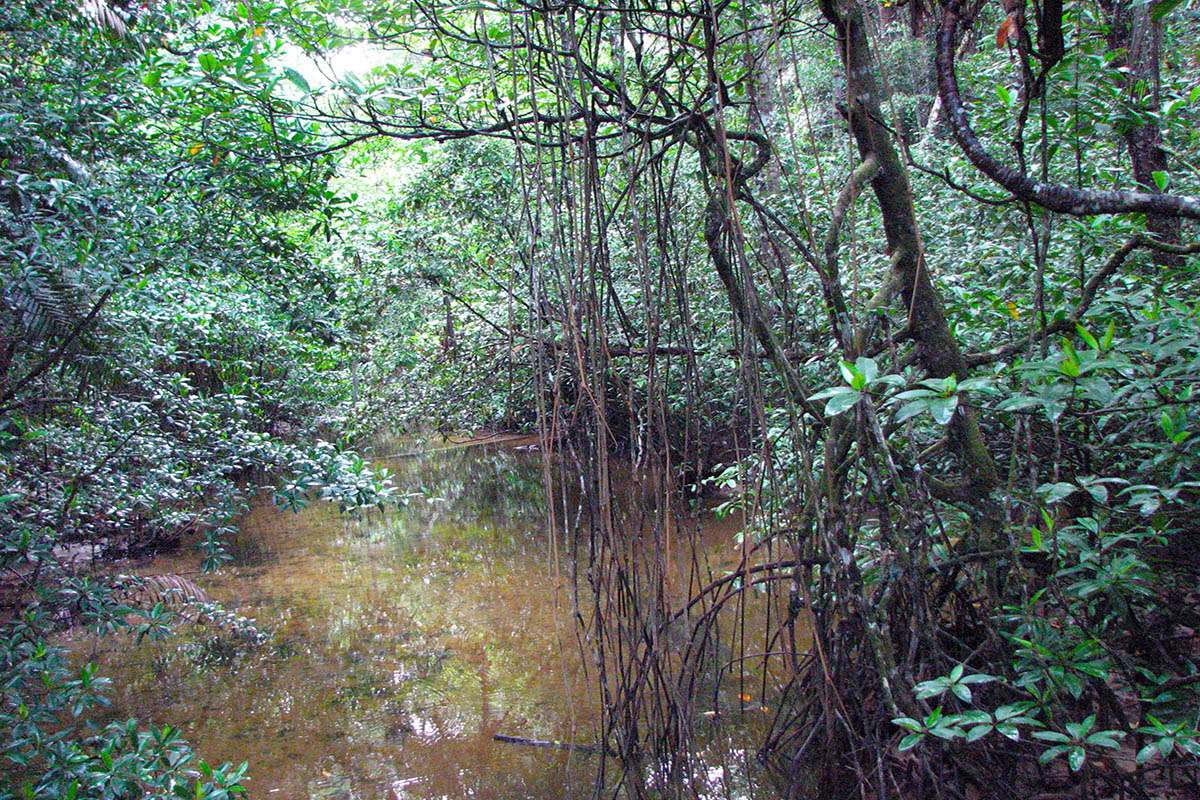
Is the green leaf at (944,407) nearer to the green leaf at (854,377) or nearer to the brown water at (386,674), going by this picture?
the green leaf at (854,377)

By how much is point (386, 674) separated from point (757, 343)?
7.57 ft

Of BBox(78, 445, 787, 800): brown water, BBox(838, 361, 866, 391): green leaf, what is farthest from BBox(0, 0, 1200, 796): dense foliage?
BBox(78, 445, 787, 800): brown water

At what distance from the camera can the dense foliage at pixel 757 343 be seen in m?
1.41

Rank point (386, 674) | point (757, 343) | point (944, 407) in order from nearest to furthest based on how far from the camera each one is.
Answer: point (944, 407)
point (757, 343)
point (386, 674)

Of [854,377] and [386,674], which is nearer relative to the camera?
[854,377]

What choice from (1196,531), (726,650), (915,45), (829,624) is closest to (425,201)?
(726,650)

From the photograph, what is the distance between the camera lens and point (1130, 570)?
148 centimetres

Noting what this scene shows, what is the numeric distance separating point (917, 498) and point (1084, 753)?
57 centimetres

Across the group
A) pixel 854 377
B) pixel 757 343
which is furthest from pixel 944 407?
pixel 757 343

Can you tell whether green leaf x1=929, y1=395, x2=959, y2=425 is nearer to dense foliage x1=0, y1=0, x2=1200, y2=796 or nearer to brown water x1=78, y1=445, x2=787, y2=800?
dense foliage x1=0, y1=0, x2=1200, y2=796

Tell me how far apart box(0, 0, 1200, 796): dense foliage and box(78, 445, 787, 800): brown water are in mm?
518

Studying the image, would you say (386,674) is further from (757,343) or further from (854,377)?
(854,377)

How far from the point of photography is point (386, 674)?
3.46 meters

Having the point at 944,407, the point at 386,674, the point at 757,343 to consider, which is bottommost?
the point at 386,674
